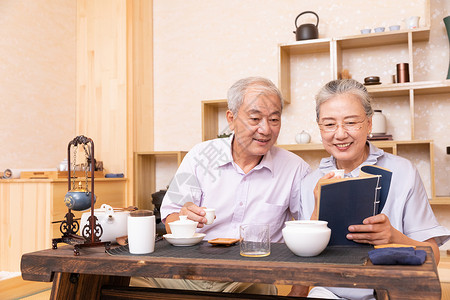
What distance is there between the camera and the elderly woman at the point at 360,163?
1590 mm

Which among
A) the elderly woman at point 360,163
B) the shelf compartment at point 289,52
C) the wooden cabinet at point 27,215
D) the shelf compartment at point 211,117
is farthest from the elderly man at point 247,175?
the shelf compartment at point 211,117

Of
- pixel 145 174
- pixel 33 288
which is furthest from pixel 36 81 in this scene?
pixel 33 288

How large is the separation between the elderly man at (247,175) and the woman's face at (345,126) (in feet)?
1.03

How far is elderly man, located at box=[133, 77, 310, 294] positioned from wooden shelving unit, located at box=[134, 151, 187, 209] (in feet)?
6.61

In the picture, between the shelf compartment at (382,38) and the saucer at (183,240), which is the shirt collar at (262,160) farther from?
the shelf compartment at (382,38)

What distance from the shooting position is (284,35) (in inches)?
166

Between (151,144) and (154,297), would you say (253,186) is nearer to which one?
(154,297)

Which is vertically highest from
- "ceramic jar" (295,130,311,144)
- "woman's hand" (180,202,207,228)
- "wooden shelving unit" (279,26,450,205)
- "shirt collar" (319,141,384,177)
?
"wooden shelving unit" (279,26,450,205)

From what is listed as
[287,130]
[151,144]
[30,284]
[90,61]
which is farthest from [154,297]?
[90,61]

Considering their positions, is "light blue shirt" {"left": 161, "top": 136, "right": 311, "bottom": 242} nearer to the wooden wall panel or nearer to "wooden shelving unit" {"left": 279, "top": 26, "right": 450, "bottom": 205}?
"wooden shelving unit" {"left": 279, "top": 26, "right": 450, "bottom": 205}

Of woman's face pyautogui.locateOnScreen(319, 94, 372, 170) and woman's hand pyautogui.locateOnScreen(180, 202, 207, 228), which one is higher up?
woman's face pyautogui.locateOnScreen(319, 94, 372, 170)

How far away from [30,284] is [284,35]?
3.04 meters

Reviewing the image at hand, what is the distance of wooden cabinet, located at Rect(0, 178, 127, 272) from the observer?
10.8 feet

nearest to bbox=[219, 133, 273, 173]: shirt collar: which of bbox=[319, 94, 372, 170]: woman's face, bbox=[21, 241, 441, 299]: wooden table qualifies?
bbox=[319, 94, 372, 170]: woman's face
